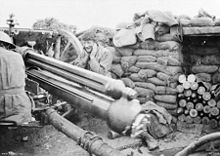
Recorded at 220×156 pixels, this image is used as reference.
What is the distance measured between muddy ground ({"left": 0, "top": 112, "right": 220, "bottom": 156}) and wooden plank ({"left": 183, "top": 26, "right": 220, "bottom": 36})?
7.32ft

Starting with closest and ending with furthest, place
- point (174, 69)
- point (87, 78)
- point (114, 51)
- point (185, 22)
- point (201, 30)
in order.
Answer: point (87, 78) < point (201, 30) < point (185, 22) < point (174, 69) < point (114, 51)

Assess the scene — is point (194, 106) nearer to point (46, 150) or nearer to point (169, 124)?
point (169, 124)

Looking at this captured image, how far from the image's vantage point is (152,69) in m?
6.97

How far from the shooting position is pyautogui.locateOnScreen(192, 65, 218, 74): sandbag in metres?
6.74

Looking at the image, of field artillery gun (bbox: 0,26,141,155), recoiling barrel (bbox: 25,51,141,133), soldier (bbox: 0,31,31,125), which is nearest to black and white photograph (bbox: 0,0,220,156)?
soldier (bbox: 0,31,31,125)

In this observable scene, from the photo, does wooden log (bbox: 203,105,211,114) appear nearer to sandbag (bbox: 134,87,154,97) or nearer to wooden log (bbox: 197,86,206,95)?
wooden log (bbox: 197,86,206,95)

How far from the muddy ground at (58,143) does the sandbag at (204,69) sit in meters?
1.45

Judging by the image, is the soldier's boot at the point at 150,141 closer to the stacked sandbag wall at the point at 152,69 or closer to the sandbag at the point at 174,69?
the stacked sandbag wall at the point at 152,69

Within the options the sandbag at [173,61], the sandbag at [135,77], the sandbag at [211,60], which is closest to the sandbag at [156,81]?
the sandbag at [135,77]

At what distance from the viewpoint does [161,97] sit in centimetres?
684

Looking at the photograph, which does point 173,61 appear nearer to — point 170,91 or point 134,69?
point 170,91

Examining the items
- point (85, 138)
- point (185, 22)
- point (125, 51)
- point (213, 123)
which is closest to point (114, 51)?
point (125, 51)

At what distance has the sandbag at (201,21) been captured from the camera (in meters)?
6.35

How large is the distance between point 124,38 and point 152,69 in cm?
106
